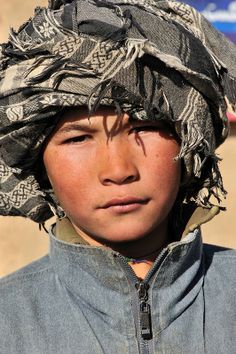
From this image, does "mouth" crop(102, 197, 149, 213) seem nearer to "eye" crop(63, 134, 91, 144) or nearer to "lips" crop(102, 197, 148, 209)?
"lips" crop(102, 197, 148, 209)

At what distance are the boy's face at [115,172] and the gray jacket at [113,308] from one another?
77 millimetres

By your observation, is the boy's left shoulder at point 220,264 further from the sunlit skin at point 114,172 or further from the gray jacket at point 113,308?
the sunlit skin at point 114,172

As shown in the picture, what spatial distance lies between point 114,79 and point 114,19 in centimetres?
16

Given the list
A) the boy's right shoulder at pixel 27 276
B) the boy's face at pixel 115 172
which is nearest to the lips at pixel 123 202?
the boy's face at pixel 115 172

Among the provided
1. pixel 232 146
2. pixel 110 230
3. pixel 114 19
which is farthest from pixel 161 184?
pixel 232 146

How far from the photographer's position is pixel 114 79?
1.77 metres

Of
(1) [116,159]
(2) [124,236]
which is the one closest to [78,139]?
(1) [116,159]

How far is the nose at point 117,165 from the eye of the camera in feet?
5.72

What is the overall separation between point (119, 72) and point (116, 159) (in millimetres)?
197

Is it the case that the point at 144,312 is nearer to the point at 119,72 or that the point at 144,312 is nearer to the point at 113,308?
the point at 113,308

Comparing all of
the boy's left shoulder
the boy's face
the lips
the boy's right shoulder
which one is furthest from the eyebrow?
the boy's left shoulder

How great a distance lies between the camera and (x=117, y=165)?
5.71 ft

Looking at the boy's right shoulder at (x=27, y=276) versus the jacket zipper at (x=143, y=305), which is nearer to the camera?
the jacket zipper at (x=143, y=305)

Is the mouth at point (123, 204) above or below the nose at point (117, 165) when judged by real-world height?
below
